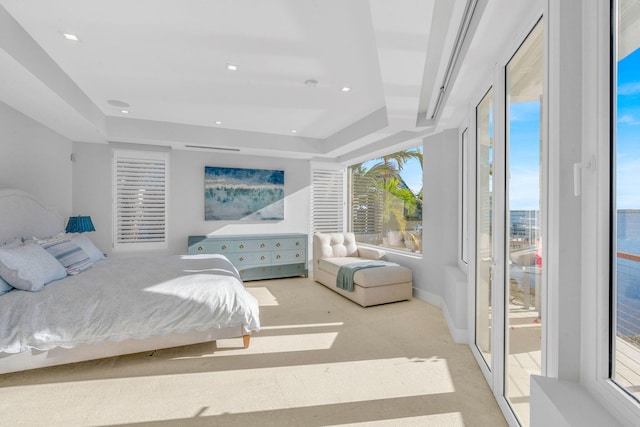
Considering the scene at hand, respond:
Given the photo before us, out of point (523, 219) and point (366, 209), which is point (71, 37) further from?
point (366, 209)

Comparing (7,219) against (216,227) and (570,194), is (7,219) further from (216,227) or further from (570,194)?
(570,194)

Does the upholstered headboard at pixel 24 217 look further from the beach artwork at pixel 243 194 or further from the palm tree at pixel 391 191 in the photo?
the palm tree at pixel 391 191

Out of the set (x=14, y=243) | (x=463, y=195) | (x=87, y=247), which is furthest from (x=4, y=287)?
(x=463, y=195)

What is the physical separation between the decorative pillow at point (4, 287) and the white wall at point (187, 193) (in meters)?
2.67

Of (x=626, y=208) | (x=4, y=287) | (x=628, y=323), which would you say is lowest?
(x=4, y=287)

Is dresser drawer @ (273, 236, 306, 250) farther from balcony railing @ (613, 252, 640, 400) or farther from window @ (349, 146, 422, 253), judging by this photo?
balcony railing @ (613, 252, 640, 400)

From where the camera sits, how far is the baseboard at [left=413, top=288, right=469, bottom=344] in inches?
116

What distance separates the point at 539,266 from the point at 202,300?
7.98 feet

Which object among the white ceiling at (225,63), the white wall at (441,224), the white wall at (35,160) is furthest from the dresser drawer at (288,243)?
the white wall at (35,160)

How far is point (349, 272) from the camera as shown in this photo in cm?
427

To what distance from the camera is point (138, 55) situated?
2.72 metres

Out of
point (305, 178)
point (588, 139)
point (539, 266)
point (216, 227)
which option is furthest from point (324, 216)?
point (588, 139)

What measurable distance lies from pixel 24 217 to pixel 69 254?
0.78 m

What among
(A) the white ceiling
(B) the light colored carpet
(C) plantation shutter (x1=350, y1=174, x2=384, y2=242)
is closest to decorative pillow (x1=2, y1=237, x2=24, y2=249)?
(B) the light colored carpet
